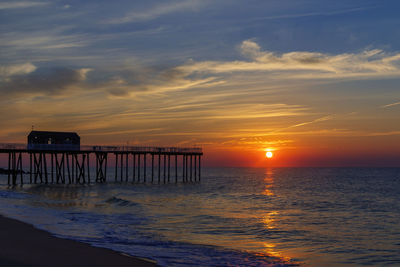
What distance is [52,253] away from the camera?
39.0ft

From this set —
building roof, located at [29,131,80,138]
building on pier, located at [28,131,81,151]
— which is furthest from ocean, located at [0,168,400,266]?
→ building roof, located at [29,131,80,138]

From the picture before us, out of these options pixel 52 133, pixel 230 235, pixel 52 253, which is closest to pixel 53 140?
pixel 52 133

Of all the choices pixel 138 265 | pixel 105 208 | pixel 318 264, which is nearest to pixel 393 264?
pixel 318 264

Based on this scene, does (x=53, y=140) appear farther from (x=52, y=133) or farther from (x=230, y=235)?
(x=230, y=235)

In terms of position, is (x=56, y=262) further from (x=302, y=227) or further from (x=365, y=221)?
(x=365, y=221)

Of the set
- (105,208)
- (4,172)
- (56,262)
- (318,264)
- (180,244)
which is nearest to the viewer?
(56,262)

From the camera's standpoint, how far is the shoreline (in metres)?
10.8

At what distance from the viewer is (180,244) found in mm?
15102

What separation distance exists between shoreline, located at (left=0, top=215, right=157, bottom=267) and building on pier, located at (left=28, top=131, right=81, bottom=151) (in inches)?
1480

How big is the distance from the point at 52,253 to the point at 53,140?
4373 cm

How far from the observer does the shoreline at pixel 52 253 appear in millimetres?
10844

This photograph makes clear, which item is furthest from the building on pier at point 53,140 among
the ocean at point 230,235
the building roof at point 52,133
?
the ocean at point 230,235

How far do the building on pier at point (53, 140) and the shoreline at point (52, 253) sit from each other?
37584 mm

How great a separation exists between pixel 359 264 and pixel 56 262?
9.28 m
